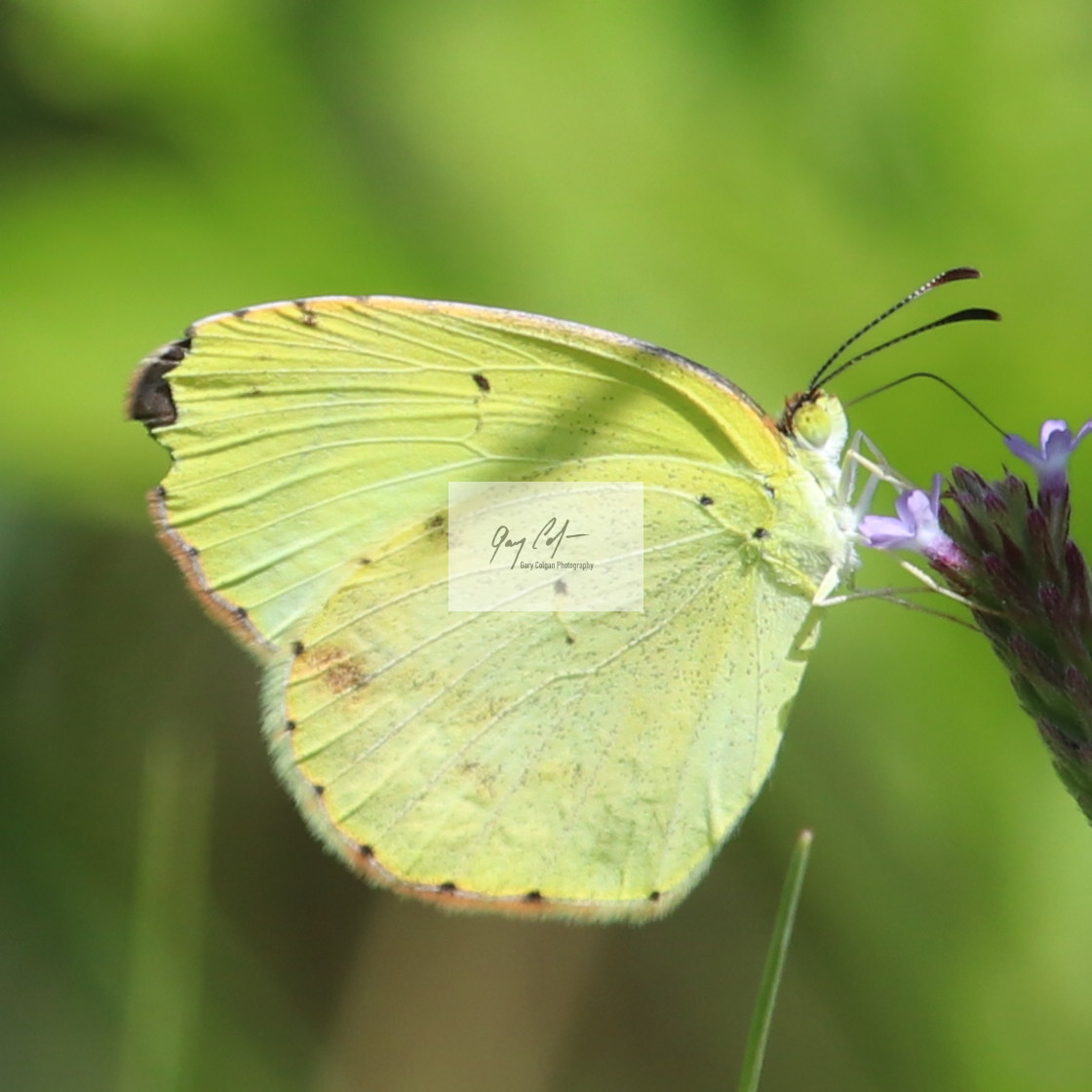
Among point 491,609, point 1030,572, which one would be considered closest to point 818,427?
point 1030,572

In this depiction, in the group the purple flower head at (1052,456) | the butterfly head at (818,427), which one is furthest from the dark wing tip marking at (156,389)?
the purple flower head at (1052,456)

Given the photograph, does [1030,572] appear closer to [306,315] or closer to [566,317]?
[306,315]

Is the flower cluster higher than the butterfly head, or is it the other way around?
the butterfly head

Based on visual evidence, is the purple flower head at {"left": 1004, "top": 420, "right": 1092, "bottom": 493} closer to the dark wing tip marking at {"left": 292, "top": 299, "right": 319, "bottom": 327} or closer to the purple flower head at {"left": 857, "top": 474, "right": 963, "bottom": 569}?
the purple flower head at {"left": 857, "top": 474, "right": 963, "bottom": 569}

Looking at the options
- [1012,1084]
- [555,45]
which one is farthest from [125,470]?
[1012,1084]

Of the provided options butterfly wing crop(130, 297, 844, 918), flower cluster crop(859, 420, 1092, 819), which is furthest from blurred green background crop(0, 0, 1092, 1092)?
flower cluster crop(859, 420, 1092, 819)
